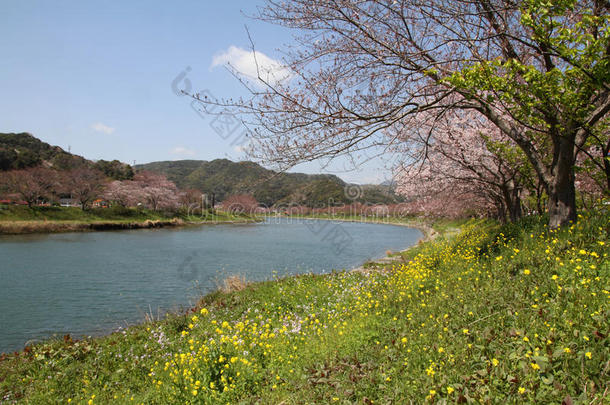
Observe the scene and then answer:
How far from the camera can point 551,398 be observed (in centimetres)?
278

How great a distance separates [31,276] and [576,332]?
20618mm

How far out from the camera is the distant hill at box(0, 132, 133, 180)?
68.6m

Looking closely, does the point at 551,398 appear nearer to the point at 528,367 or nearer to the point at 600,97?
the point at 528,367

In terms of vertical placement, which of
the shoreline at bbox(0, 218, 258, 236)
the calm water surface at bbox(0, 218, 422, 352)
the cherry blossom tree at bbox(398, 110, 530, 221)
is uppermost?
the cherry blossom tree at bbox(398, 110, 530, 221)

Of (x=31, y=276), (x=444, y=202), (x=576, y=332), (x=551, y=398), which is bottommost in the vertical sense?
(x=31, y=276)

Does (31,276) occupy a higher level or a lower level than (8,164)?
lower

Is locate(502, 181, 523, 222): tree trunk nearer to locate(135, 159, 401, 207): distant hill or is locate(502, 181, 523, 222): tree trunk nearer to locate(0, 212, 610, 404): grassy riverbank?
locate(0, 212, 610, 404): grassy riverbank

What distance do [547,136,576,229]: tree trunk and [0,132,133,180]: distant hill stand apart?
84.4 metres

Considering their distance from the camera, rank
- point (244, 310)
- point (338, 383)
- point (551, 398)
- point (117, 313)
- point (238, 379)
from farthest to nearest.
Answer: point (117, 313), point (244, 310), point (238, 379), point (338, 383), point (551, 398)

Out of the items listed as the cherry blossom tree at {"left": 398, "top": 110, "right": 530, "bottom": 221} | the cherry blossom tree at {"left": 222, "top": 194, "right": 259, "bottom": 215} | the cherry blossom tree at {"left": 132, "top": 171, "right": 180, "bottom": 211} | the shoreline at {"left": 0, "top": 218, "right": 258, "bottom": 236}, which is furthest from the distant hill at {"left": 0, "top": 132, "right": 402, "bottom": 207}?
the shoreline at {"left": 0, "top": 218, "right": 258, "bottom": 236}

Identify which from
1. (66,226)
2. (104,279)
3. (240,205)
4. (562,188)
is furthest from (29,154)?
(562,188)

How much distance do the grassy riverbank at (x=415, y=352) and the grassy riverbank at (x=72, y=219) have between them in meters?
40.0

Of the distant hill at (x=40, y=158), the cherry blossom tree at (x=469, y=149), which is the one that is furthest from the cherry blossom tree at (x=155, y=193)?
the cherry blossom tree at (x=469, y=149)

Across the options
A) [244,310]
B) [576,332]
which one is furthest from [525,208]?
[576,332]
